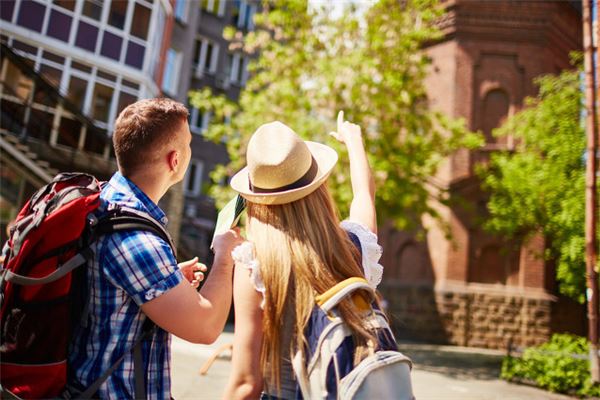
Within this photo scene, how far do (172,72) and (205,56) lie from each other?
229 inches

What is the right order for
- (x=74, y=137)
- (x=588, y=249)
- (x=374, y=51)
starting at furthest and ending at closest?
1. (x=74, y=137)
2. (x=374, y=51)
3. (x=588, y=249)

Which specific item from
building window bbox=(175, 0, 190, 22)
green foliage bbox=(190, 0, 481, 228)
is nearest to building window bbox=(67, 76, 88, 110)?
green foliage bbox=(190, 0, 481, 228)

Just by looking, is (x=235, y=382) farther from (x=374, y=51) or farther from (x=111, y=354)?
(x=374, y=51)

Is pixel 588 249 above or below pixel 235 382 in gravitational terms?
above

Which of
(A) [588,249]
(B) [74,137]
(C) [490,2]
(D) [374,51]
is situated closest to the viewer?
(A) [588,249]

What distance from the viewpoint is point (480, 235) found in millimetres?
19531

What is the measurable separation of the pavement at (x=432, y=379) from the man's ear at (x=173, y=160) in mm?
5191

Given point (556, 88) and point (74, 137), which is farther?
point (74, 137)

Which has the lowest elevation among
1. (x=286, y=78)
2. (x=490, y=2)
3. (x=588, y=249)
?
(x=588, y=249)

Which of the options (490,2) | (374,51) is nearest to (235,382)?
(374,51)

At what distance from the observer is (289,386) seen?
174cm

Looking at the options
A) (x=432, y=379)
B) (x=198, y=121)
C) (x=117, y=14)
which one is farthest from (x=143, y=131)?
(x=198, y=121)

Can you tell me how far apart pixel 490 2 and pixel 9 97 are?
17.4m

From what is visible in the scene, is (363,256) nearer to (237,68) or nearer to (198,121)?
(198,121)
